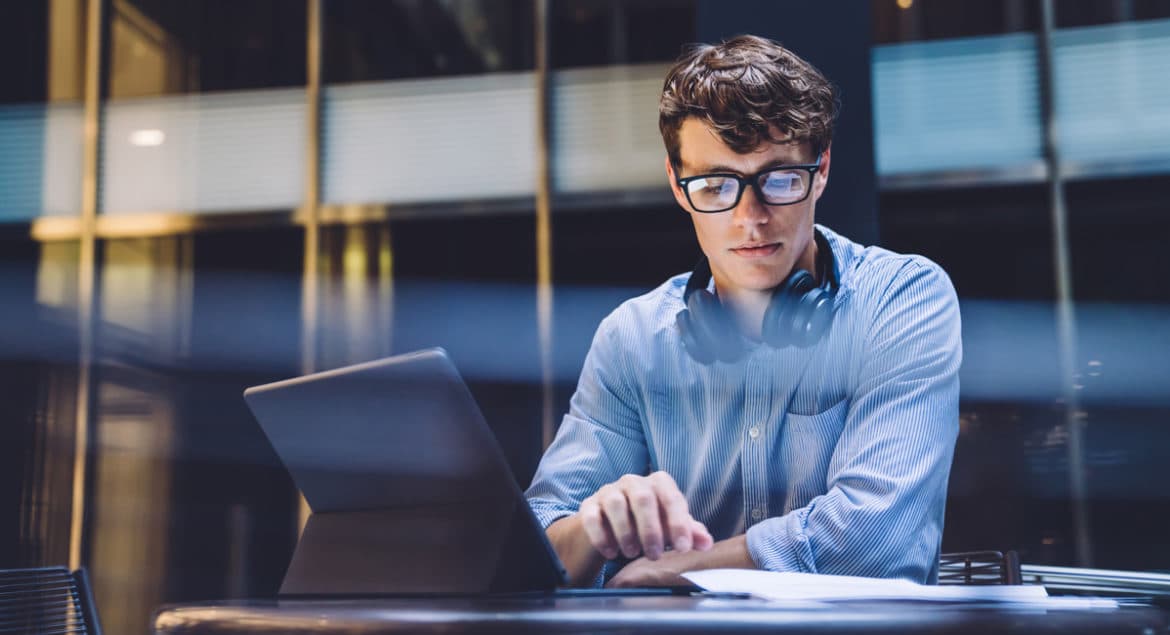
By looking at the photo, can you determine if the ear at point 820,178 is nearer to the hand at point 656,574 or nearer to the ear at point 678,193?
the ear at point 678,193

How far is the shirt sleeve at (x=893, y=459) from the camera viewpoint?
1.35 metres

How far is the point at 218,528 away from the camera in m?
5.13

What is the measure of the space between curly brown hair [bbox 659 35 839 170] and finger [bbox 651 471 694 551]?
0.74m

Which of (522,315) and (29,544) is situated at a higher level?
(522,315)

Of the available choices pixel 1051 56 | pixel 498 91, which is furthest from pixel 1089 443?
pixel 498 91

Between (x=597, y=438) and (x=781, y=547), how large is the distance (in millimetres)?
538

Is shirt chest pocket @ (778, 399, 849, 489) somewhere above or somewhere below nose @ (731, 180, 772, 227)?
below

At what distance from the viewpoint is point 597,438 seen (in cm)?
182

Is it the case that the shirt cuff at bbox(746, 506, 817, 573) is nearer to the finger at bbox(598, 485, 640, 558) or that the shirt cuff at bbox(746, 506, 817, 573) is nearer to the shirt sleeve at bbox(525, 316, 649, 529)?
the finger at bbox(598, 485, 640, 558)

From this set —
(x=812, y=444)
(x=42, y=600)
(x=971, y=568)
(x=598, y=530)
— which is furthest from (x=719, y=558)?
(x=42, y=600)

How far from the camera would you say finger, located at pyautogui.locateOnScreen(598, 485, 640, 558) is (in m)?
1.11

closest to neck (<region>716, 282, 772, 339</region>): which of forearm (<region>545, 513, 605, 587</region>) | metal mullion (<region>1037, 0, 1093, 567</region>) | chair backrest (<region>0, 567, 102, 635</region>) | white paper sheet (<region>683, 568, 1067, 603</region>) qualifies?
forearm (<region>545, 513, 605, 587</region>)

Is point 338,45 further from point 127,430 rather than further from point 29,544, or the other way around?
point 29,544

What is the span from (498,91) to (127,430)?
8.46 feet
